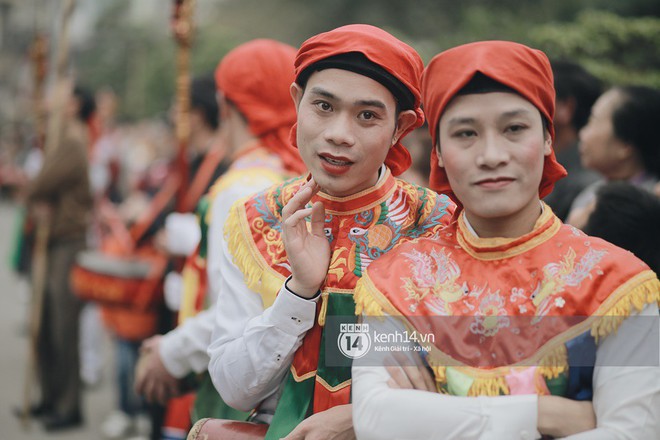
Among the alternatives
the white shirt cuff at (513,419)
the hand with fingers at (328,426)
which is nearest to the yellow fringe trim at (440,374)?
the white shirt cuff at (513,419)

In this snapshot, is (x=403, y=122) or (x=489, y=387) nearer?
(x=489, y=387)

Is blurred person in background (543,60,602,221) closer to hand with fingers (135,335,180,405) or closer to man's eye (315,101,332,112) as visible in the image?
hand with fingers (135,335,180,405)

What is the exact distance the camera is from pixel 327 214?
7.34ft

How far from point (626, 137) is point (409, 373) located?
7.41 feet

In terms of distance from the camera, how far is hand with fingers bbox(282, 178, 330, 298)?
2.07m

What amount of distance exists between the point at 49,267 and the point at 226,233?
4.42m

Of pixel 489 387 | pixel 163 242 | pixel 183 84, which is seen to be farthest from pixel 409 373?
pixel 163 242

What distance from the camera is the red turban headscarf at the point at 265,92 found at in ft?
11.8

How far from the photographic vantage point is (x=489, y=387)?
1793mm

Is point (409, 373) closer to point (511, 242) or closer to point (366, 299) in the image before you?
point (366, 299)

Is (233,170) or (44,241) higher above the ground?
(233,170)

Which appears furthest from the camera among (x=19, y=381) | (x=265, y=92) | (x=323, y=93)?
(x=19, y=381)

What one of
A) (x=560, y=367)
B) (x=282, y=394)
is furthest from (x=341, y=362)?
(x=560, y=367)

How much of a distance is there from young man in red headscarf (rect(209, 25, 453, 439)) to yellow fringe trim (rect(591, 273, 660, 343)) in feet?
1.92
